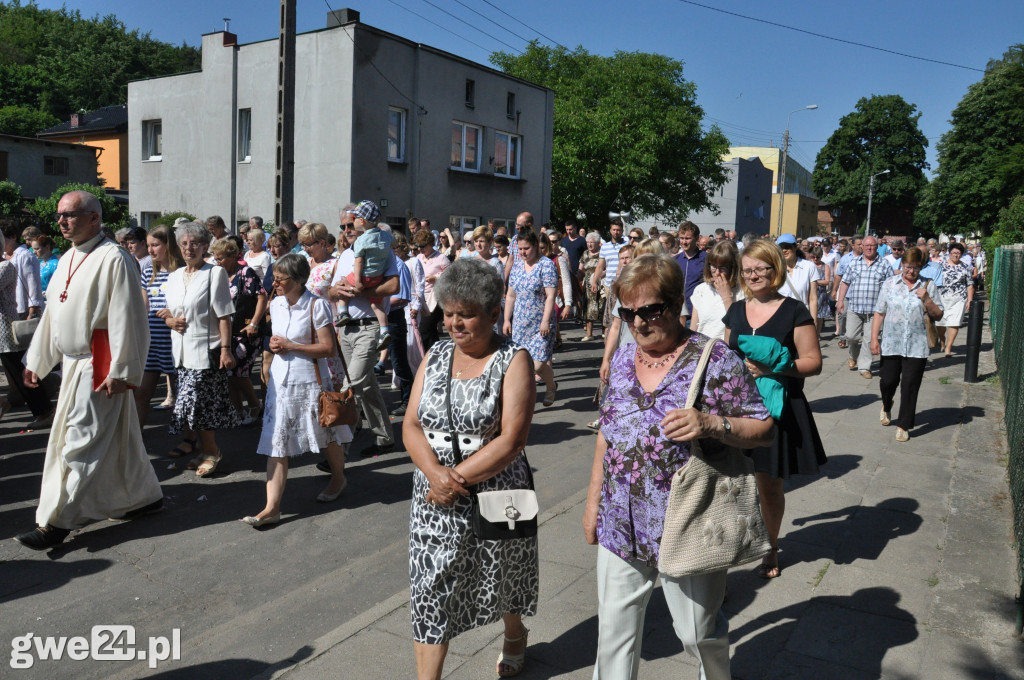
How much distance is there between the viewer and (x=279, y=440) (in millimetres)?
5242

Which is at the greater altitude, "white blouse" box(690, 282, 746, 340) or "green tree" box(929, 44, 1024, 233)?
"green tree" box(929, 44, 1024, 233)

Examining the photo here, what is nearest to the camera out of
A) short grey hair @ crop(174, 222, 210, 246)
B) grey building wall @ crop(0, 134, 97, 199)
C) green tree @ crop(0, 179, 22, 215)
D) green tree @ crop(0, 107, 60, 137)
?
short grey hair @ crop(174, 222, 210, 246)

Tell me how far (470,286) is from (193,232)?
3.78 m

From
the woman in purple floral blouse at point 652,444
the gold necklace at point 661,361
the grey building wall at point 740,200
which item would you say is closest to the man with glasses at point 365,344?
the woman in purple floral blouse at point 652,444

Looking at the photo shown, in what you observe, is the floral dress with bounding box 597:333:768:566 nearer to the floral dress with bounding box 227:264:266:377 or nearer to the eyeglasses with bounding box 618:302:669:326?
the eyeglasses with bounding box 618:302:669:326

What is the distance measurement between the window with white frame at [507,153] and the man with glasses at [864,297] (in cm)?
1838

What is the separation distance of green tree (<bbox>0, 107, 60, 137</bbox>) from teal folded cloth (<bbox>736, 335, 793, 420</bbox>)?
61.0m

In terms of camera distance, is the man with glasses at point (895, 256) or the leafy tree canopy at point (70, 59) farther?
the leafy tree canopy at point (70, 59)

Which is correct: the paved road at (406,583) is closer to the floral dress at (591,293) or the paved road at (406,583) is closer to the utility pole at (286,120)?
the utility pole at (286,120)

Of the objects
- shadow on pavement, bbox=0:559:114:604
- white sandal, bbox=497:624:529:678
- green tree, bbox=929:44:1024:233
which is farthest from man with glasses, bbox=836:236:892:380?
green tree, bbox=929:44:1024:233

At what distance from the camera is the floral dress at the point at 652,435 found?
274 centimetres

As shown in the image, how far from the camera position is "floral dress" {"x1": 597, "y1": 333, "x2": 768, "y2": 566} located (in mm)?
2742

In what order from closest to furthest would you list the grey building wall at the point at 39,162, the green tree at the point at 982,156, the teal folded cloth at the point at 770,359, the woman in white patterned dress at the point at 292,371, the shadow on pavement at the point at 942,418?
1. the teal folded cloth at the point at 770,359
2. the woman in white patterned dress at the point at 292,371
3. the shadow on pavement at the point at 942,418
4. the green tree at the point at 982,156
5. the grey building wall at the point at 39,162

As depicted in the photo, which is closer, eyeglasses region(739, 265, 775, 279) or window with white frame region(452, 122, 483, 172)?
eyeglasses region(739, 265, 775, 279)
